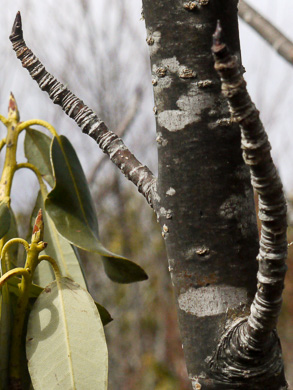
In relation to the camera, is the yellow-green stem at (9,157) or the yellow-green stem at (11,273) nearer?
the yellow-green stem at (11,273)

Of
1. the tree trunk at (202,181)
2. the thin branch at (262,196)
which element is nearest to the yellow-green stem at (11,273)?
the tree trunk at (202,181)

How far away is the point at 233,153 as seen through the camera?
0.64 m

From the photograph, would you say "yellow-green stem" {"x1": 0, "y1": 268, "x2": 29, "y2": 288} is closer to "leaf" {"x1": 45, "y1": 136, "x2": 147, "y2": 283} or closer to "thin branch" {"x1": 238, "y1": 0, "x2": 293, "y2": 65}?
"leaf" {"x1": 45, "y1": 136, "x2": 147, "y2": 283}

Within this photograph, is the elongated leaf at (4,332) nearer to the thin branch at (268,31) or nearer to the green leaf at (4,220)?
the green leaf at (4,220)

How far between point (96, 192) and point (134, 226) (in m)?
0.97

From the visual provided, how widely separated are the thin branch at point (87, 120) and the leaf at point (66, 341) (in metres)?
0.21

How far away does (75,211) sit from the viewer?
96 cm

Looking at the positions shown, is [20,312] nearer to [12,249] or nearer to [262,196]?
[12,249]

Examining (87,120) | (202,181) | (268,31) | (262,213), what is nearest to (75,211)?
(87,120)

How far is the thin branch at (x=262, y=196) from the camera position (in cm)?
43

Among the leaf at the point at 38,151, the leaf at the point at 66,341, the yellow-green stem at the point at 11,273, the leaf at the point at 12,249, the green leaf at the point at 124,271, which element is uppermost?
the leaf at the point at 38,151

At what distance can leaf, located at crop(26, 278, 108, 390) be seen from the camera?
752 millimetres

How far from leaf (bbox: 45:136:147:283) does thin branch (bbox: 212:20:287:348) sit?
0.35 meters

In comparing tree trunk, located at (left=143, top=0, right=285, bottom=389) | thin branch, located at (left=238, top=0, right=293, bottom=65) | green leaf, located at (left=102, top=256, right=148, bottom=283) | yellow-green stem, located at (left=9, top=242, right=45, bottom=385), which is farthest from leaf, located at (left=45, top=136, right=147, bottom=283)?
thin branch, located at (left=238, top=0, right=293, bottom=65)
